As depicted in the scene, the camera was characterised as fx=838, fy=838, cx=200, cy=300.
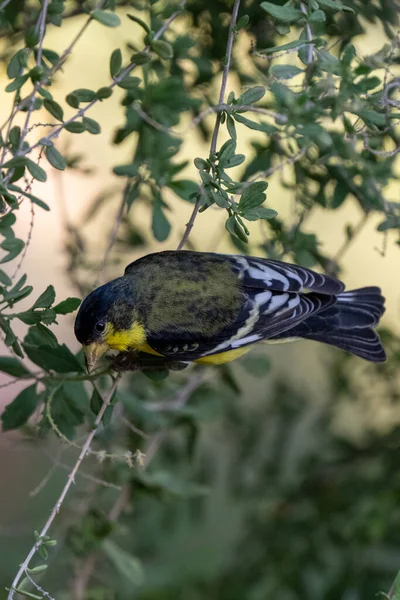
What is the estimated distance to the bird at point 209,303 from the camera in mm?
1690

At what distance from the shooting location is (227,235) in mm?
1975

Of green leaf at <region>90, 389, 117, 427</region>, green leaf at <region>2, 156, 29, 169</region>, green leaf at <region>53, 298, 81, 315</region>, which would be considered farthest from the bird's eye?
green leaf at <region>2, 156, 29, 169</region>

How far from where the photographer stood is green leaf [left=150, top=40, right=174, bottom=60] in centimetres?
130

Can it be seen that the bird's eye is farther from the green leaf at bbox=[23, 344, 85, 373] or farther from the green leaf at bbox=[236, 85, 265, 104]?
the green leaf at bbox=[236, 85, 265, 104]

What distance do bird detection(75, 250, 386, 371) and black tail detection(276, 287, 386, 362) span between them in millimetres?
30

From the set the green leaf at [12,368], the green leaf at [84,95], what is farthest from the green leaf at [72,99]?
the green leaf at [12,368]

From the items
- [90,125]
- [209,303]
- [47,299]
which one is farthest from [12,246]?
[209,303]

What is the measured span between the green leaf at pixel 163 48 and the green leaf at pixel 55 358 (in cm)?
50

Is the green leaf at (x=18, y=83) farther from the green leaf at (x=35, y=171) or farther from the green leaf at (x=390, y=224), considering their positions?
the green leaf at (x=390, y=224)

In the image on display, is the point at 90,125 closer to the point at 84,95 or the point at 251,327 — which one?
the point at 84,95

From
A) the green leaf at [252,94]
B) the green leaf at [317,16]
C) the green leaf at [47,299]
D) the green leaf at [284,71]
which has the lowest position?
the green leaf at [47,299]

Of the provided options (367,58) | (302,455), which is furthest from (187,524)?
(367,58)

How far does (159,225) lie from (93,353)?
297 mm

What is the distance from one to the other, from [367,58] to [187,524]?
65.9 inches
